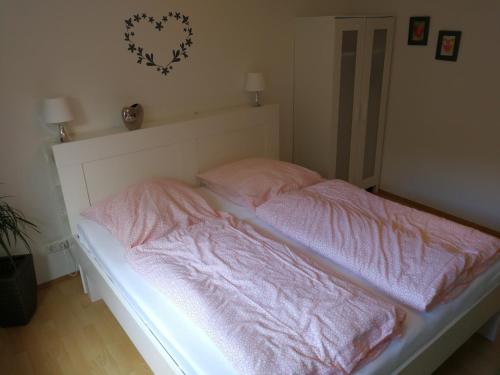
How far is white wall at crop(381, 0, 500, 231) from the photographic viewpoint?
2.96m

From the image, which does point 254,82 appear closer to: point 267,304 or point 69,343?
point 267,304

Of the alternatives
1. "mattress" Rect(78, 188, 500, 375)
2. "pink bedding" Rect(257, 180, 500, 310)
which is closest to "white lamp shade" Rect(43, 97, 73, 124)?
"mattress" Rect(78, 188, 500, 375)

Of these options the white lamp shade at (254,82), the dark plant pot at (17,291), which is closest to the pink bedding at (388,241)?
the white lamp shade at (254,82)

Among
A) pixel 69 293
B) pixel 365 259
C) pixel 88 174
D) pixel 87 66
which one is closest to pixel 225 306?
pixel 365 259

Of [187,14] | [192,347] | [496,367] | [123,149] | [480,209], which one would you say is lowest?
[496,367]

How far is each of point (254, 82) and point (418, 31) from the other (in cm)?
148

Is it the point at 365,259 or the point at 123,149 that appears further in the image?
the point at 123,149

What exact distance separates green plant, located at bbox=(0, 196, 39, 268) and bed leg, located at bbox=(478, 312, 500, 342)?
2.63 m

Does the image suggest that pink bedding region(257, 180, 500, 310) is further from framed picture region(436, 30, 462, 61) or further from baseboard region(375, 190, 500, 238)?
framed picture region(436, 30, 462, 61)

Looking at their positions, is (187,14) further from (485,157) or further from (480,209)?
(480,209)

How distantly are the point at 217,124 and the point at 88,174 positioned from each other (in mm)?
979

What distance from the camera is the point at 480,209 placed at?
3.24m

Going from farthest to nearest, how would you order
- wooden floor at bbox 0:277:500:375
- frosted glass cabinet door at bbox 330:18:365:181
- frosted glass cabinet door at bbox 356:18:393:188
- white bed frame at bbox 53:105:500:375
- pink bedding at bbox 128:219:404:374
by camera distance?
1. frosted glass cabinet door at bbox 356:18:393:188
2. frosted glass cabinet door at bbox 330:18:365:181
3. wooden floor at bbox 0:277:500:375
4. white bed frame at bbox 53:105:500:375
5. pink bedding at bbox 128:219:404:374

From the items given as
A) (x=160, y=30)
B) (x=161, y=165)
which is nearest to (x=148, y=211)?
(x=161, y=165)
